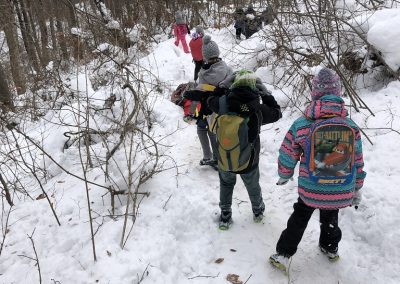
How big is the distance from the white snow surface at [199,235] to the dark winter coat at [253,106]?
86 cm

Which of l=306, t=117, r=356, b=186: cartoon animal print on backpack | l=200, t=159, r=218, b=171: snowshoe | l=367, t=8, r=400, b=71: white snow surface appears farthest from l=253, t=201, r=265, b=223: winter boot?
l=367, t=8, r=400, b=71: white snow surface

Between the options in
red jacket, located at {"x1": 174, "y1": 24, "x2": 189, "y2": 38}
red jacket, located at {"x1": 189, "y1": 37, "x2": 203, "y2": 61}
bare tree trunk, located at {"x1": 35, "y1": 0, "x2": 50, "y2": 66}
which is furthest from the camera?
bare tree trunk, located at {"x1": 35, "y1": 0, "x2": 50, "y2": 66}

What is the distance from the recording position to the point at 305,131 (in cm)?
242

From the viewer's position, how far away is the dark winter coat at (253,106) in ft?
8.96

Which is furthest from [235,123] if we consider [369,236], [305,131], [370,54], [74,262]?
[370,54]

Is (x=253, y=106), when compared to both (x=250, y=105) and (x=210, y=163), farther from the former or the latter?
(x=210, y=163)

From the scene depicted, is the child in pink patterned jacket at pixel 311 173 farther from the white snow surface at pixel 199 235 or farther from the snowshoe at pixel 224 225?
the snowshoe at pixel 224 225

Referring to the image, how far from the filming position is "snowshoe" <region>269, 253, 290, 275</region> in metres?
2.78

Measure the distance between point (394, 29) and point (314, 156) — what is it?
3.41 meters

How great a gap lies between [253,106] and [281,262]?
128 cm

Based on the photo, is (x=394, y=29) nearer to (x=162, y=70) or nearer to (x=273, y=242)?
(x=273, y=242)

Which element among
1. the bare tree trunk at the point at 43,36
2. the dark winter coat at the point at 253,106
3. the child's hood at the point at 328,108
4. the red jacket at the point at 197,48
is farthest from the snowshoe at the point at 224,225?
the bare tree trunk at the point at 43,36

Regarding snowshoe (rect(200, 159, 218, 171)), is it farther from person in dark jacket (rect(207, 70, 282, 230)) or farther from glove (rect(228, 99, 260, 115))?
glove (rect(228, 99, 260, 115))

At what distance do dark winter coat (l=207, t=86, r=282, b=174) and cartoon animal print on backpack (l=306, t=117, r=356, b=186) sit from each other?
519mm
